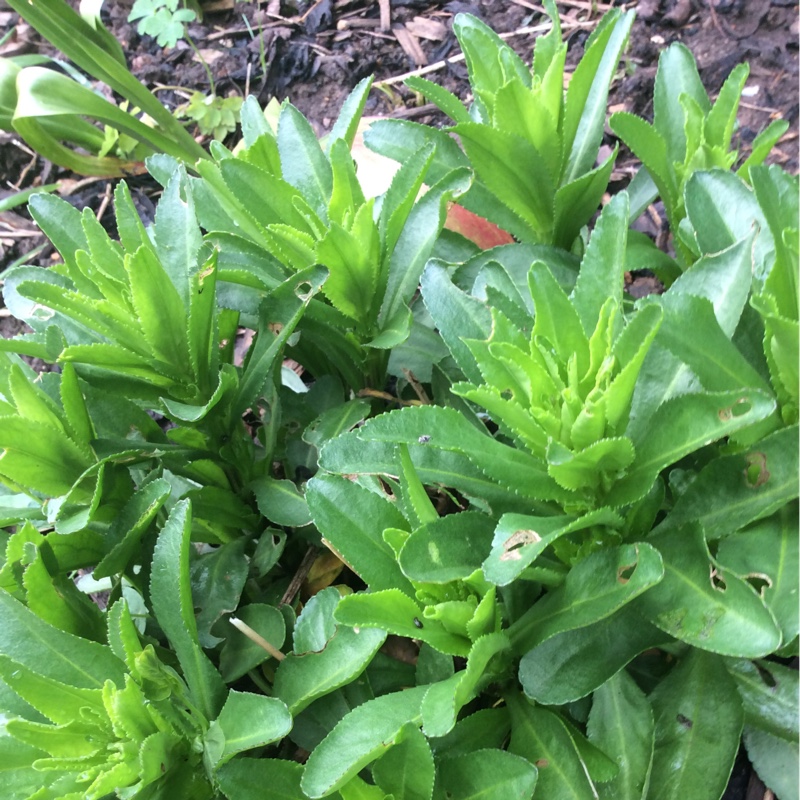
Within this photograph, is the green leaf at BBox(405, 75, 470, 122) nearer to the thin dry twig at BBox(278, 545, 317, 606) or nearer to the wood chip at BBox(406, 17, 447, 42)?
the thin dry twig at BBox(278, 545, 317, 606)

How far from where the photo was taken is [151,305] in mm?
1126

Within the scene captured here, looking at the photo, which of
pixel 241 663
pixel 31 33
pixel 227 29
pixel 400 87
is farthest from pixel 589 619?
pixel 31 33

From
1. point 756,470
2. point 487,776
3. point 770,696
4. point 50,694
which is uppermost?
point 756,470

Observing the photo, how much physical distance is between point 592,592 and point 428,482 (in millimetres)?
288

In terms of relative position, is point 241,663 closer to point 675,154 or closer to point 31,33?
point 675,154

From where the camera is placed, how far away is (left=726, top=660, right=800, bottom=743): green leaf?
1.15 meters

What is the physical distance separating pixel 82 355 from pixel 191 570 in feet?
1.49

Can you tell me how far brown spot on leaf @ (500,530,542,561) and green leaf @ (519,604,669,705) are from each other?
9.1 inches

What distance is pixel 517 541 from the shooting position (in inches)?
35.6

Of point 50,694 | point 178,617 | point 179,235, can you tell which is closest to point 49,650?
point 50,694

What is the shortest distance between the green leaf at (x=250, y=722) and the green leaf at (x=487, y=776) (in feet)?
0.86

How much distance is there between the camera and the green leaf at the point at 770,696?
115cm

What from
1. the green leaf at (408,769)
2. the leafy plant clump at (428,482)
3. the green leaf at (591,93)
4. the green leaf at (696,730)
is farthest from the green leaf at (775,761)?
the green leaf at (591,93)

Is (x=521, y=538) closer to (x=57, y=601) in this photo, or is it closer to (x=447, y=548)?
(x=447, y=548)
